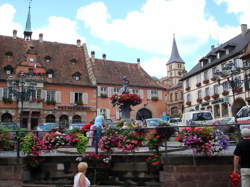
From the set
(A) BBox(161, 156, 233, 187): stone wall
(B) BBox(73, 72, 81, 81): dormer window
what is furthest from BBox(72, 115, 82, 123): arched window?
(A) BBox(161, 156, 233, 187): stone wall

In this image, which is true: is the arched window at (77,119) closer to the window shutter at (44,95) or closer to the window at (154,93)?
the window shutter at (44,95)

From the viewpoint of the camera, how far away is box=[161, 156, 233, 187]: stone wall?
26.1 ft

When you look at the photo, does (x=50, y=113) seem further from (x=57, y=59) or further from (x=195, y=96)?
(x=195, y=96)

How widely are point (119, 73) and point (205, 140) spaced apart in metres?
35.5

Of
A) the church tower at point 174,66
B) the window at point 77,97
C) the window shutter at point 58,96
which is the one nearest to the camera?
the window shutter at point 58,96

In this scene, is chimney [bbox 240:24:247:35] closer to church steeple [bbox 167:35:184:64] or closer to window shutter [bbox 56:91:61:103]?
window shutter [bbox 56:91:61:103]

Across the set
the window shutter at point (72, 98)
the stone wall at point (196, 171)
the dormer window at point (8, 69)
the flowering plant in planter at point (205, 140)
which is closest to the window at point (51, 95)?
the window shutter at point (72, 98)

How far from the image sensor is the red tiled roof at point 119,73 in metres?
40.7

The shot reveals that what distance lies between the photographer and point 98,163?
8672 mm

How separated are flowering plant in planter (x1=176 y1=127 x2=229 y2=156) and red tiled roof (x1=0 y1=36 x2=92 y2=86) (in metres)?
30.7

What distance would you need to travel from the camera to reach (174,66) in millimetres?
91750

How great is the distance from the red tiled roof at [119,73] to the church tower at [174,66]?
46618 mm

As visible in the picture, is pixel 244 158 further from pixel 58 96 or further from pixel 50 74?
pixel 50 74

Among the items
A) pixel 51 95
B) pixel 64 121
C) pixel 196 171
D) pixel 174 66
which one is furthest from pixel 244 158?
pixel 174 66
